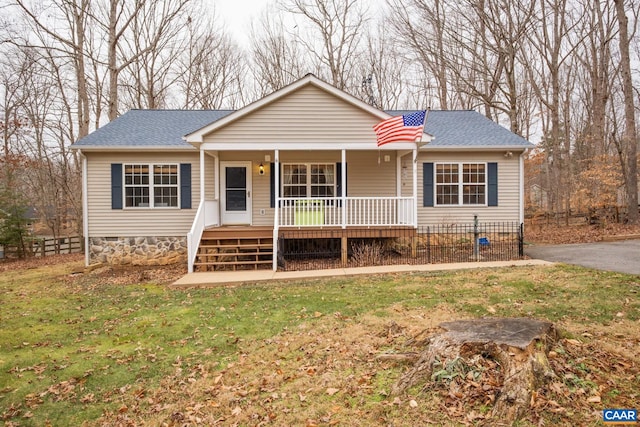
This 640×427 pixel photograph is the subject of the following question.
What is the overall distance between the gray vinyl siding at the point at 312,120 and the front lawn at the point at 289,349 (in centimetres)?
469

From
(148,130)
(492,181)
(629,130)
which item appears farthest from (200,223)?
(629,130)

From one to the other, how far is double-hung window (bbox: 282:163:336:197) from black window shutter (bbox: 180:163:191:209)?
304 centimetres

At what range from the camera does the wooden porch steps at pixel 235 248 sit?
10.3 metres

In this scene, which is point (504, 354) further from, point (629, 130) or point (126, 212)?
point (629, 130)

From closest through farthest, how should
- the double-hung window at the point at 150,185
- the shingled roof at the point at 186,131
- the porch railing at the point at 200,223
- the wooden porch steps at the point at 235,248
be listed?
the porch railing at the point at 200,223 < the wooden porch steps at the point at 235,248 < the shingled roof at the point at 186,131 < the double-hung window at the point at 150,185

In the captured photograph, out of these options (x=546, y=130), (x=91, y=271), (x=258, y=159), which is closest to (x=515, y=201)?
(x=258, y=159)

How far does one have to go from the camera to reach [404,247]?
11.7 m

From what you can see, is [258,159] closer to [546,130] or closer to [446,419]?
[446,419]

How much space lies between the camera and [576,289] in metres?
6.57

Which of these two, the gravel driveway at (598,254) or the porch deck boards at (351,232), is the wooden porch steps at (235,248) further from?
the gravel driveway at (598,254)

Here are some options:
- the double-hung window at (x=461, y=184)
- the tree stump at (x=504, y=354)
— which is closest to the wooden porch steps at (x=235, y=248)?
the double-hung window at (x=461, y=184)

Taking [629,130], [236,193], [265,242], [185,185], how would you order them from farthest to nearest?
[629,130] → [236,193] → [185,185] → [265,242]

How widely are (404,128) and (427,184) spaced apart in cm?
330

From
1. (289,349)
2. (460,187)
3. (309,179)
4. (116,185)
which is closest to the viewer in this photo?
(289,349)
